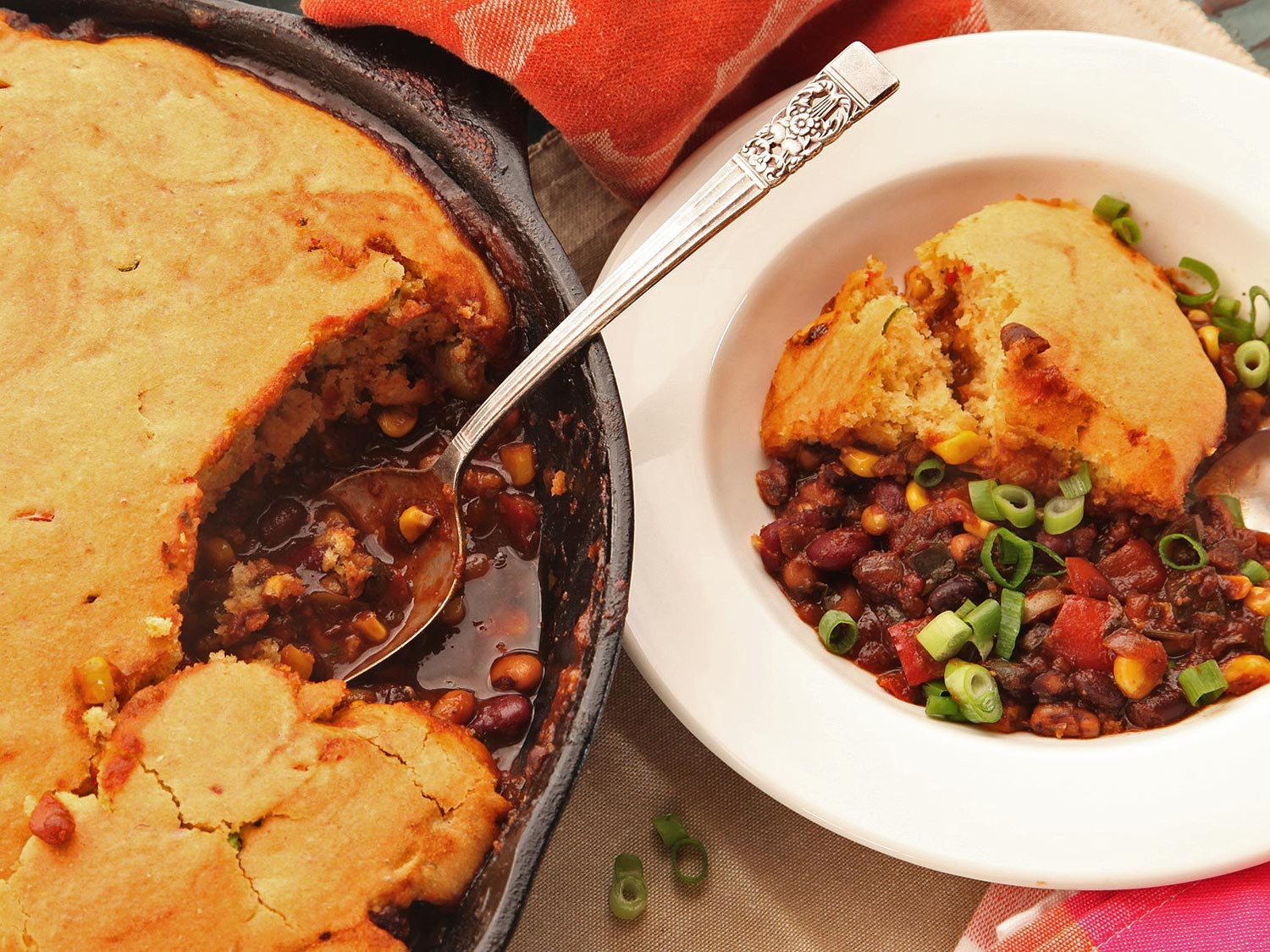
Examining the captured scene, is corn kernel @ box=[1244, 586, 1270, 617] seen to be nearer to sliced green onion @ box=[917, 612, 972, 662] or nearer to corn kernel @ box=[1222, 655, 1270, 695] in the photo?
corn kernel @ box=[1222, 655, 1270, 695]

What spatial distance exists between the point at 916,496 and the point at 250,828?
177 centimetres

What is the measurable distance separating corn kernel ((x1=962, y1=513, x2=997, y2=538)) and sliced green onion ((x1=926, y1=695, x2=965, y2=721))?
0.43 m

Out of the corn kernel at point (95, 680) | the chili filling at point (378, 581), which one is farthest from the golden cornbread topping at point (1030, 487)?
the corn kernel at point (95, 680)

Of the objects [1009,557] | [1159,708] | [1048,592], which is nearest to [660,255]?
[1009,557]

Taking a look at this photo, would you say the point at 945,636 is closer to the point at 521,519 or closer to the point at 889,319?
the point at 889,319

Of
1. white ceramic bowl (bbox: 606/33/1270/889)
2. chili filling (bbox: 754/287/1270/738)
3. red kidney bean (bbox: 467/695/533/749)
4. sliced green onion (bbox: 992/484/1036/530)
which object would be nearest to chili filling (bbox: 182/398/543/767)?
red kidney bean (bbox: 467/695/533/749)

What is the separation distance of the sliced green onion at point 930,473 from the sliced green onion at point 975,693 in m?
0.50

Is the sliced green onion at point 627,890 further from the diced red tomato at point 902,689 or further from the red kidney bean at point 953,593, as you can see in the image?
the red kidney bean at point 953,593

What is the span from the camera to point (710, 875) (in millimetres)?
2752

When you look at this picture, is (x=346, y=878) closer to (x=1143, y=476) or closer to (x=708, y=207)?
(x=708, y=207)

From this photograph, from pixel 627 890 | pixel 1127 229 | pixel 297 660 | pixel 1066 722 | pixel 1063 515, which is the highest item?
pixel 1127 229

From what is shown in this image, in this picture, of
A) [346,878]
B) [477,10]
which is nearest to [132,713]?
[346,878]

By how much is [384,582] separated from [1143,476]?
6.15 feet

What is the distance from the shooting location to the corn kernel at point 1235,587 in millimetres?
2637
